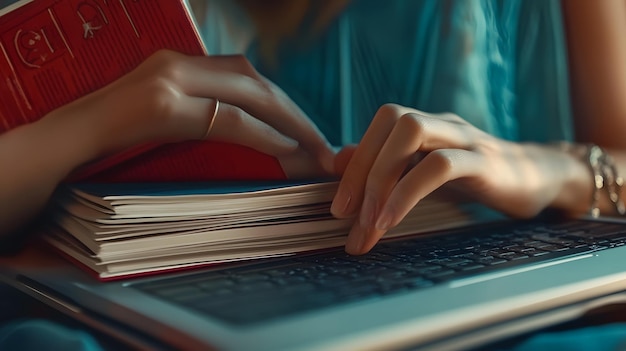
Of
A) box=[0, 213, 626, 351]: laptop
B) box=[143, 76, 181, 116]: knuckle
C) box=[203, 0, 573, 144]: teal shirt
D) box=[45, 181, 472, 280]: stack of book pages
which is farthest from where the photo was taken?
box=[203, 0, 573, 144]: teal shirt

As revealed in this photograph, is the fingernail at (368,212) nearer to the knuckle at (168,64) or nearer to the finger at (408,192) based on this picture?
the finger at (408,192)

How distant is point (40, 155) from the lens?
1.92ft

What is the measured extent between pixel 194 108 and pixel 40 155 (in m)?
0.15

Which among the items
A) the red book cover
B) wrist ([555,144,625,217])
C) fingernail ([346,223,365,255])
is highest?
the red book cover

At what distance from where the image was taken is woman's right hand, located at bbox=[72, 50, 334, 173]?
1.95 ft

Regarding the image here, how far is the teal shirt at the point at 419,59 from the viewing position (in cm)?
A: 89

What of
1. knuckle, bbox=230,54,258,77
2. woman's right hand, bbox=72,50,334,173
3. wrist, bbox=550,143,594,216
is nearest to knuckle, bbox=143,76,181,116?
woman's right hand, bbox=72,50,334,173

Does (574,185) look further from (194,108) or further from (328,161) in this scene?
(194,108)

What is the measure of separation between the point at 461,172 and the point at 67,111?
0.37m

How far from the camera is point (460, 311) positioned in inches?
15.0

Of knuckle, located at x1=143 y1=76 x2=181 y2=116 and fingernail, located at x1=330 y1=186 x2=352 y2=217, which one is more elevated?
knuckle, located at x1=143 y1=76 x2=181 y2=116

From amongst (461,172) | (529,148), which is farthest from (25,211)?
(529,148)

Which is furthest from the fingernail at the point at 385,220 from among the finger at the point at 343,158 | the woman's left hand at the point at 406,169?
the finger at the point at 343,158

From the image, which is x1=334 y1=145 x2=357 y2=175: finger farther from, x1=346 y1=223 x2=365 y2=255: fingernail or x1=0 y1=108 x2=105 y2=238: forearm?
x1=0 y1=108 x2=105 y2=238: forearm
